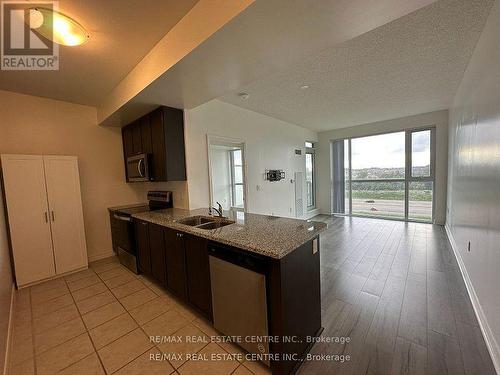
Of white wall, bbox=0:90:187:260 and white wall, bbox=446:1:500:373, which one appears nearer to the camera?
white wall, bbox=446:1:500:373

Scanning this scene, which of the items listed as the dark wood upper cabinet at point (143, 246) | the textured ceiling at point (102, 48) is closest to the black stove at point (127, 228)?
the dark wood upper cabinet at point (143, 246)

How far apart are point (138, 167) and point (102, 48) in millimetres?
1591

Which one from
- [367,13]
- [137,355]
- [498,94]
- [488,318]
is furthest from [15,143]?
[488,318]

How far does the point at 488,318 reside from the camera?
1.63 meters

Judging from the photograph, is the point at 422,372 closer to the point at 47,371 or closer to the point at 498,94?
the point at 498,94

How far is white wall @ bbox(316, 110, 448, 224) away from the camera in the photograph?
4688 mm

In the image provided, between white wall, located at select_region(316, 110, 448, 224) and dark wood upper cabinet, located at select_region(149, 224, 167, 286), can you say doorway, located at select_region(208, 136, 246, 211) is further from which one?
dark wood upper cabinet, located at select_region(149, 224, 167, 286)

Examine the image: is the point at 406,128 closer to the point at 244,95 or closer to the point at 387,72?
the point at 387,72

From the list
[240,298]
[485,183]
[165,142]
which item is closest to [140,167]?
[165,142]

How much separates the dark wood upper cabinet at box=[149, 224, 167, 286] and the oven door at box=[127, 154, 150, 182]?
0.97 m

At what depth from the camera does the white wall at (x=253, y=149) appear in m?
3.12

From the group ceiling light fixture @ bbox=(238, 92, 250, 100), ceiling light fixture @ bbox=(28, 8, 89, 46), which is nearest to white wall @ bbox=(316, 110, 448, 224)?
ceiling light fixture @ bbox=(238, 92, 250, 100)

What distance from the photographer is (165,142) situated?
2.79m

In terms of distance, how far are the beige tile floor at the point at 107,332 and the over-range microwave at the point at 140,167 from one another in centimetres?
151
